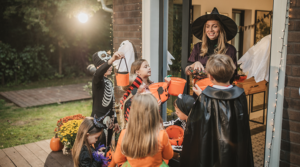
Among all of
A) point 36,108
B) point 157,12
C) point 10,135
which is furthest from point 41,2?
point 157,12

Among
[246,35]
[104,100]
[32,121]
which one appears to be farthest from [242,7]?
[32,121]

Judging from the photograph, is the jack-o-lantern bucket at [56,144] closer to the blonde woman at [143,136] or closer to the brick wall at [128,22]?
the brick wall at [128,22]

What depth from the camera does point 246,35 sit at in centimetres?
752

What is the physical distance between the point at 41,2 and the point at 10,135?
6.68 metres

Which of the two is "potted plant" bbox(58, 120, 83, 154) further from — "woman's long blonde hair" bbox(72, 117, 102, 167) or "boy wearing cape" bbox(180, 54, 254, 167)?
"boy wearing cape" bbox(180, 54, 254, 167)

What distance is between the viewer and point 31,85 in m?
11.8

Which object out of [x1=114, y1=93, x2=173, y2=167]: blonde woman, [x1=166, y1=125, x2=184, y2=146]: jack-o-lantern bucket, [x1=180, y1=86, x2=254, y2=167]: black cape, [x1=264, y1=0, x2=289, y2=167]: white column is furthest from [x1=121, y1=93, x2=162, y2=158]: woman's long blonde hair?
[x1=264, y1=0, x2=289, y2=167]: white column

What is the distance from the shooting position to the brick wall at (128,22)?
398 cm

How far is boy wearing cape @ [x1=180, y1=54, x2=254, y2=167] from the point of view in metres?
2.13

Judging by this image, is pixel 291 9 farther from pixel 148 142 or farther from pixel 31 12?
pixel 31 12

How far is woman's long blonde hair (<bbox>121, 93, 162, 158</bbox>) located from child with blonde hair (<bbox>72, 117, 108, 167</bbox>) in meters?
0.69

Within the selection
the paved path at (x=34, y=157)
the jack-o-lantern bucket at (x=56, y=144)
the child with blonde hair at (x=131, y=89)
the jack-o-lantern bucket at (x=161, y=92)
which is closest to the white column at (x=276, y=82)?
the jack-o-lantern bucket at (x=161, y=92)

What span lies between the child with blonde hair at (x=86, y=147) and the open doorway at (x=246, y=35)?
5.45 ft

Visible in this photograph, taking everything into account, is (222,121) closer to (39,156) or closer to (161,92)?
(161,92)
